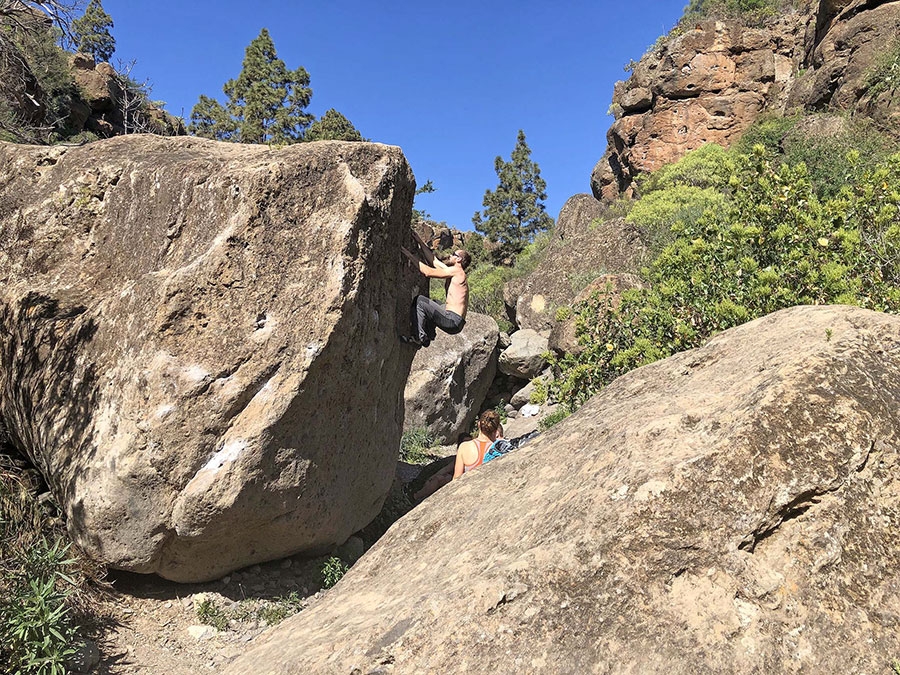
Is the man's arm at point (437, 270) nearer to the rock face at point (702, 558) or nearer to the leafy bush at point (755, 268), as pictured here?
the leafy bush at point (755, 268)

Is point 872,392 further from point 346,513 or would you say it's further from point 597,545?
point 346,513

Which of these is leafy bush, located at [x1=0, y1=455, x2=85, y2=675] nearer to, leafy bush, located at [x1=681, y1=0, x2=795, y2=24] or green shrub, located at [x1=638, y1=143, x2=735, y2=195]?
green shrub, located at [x1=638, y1=143, x2=735, y2=195]

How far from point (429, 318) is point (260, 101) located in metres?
24.0

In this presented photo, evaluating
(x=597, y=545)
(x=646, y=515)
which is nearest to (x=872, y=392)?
(x=646, y=515)

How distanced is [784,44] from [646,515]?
2307 centimetres

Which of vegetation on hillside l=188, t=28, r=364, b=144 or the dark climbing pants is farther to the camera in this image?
vegetation on hillside l=188, t=28, r=364, b=144

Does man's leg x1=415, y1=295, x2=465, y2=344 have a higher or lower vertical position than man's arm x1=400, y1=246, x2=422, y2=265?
lower

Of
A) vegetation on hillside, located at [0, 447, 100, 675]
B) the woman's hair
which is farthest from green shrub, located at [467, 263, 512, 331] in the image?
vegetation on hillside, located at [0, 447, 100, 675]

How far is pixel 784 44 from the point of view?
20359mm

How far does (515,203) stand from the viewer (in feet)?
139

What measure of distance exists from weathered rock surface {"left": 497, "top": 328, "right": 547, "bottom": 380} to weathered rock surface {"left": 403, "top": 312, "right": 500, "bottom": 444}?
96 cm

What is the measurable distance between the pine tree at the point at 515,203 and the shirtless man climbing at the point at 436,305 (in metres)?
35.2

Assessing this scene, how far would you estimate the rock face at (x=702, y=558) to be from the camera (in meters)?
1.95

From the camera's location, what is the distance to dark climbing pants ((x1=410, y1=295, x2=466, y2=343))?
6234 millimetres
